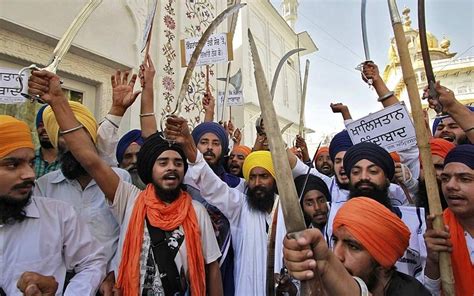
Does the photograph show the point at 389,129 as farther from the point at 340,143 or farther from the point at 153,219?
the point at 153,219

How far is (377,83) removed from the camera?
2420mm

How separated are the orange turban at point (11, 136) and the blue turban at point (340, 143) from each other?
7.44 ft

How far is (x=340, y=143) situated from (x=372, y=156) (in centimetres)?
74

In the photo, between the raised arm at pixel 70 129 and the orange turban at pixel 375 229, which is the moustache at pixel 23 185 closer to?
the raised arm at pixel 70 129

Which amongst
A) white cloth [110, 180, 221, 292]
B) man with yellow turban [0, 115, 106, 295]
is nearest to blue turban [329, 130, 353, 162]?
white cloth [110, 180, 221, 292]

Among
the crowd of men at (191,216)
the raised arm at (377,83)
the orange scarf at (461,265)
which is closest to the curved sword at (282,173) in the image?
the crowd of men at (191,216)

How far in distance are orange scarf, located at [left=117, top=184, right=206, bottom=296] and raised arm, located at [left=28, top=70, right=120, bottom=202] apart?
0.68ft

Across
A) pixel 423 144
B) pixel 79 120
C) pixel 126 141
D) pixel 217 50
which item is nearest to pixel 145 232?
pixel 79 120

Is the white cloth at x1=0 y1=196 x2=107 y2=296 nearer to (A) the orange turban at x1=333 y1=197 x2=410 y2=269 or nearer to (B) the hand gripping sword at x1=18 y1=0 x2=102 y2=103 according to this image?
(B) the hand gripping sword at x1=18 y1=0 x2=102 y2=103

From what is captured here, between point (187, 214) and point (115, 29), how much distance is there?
3.35 m

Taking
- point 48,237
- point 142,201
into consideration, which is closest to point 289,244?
point 48,237

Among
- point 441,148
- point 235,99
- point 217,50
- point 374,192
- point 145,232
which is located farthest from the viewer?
point 235,99

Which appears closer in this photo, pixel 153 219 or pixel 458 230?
pixel 458 230

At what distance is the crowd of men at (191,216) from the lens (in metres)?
1.41
